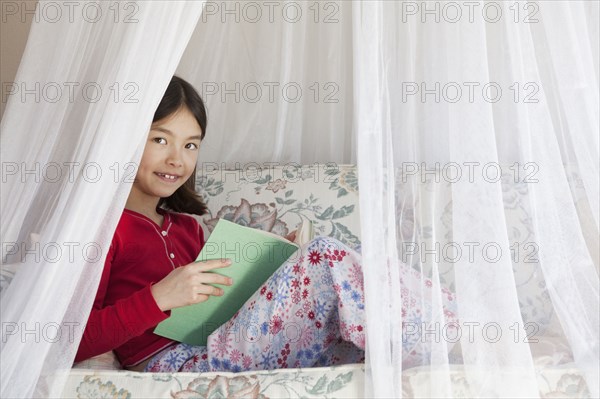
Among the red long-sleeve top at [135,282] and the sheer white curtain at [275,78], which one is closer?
the red long-sleeve top at [135,282]

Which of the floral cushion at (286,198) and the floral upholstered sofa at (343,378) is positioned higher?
the floral cushion at (286,198)

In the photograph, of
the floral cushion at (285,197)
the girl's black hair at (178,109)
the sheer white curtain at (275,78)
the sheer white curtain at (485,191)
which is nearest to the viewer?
the sheer white curtain at (485,191)

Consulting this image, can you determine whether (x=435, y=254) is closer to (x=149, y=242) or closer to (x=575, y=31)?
(x=575, y=31)

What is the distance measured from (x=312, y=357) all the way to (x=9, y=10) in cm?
159

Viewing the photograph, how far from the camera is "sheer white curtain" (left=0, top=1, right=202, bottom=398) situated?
3.91 ft

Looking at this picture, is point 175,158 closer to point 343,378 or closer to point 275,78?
point 275,78

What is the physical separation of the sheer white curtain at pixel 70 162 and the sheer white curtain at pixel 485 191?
0.32m

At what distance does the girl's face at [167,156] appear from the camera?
5.54 feet

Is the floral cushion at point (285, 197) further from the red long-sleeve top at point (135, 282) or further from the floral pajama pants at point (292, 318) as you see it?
the floral pajama pants at point (292, 318)

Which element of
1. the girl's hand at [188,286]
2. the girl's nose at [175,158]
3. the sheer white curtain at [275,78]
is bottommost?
the girl's hand at [188,286]

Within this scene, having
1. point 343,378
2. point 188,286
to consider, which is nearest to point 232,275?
point 188,286

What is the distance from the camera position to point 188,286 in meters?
1.38

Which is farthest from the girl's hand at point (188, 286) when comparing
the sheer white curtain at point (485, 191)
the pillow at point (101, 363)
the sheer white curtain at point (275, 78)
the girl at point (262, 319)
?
the sheer white curtain at point (275, 78)

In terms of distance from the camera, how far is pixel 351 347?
1.44m
